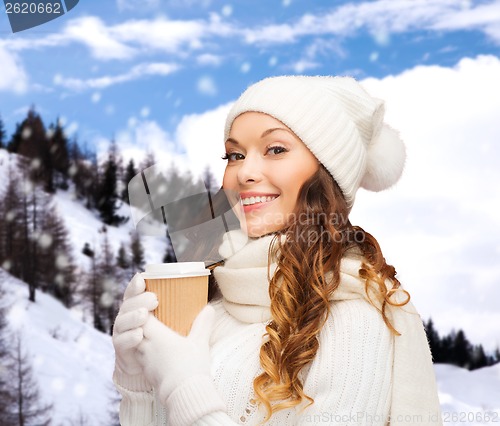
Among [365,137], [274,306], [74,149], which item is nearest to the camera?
[274,306]

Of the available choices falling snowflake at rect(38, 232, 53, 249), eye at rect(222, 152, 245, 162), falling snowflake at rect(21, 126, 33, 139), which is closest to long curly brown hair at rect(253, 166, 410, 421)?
eye at rect(222, 152, 245, 162)

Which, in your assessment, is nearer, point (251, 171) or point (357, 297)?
point (357, 297)

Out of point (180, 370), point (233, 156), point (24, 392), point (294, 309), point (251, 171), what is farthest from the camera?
point (24, 392)

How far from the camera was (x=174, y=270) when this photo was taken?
5.18 feet

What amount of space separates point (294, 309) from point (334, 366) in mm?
195

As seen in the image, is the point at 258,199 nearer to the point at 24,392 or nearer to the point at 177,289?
the point at 177,289

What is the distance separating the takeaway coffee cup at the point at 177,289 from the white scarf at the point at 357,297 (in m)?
0.20

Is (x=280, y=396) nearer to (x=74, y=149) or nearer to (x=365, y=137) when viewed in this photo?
(x=365, y=137)

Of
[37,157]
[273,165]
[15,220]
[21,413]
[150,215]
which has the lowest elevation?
[21,413]

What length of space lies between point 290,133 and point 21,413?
4.97 m

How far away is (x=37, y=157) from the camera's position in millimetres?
6582

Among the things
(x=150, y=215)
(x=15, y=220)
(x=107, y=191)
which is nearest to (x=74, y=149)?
(x=15, y=220)


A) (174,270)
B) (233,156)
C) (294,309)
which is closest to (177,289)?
(174,270)

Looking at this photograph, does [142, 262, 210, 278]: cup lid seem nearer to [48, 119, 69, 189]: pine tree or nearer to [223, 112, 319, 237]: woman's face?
[223, 112, 319, 237]: woman's face
